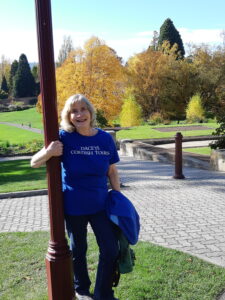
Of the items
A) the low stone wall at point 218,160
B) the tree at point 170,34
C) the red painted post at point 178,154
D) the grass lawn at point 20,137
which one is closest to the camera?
the red painted post at point 178,154

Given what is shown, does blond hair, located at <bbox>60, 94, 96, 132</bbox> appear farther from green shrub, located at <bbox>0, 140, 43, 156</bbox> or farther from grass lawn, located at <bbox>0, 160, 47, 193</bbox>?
green shrub, located at <bbox>0, 140, 43, 156</bbox>

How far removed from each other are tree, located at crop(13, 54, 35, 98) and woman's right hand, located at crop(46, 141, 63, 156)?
77078 mm

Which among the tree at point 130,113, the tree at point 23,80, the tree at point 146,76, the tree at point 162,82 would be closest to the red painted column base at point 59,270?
the tree at point 130,113

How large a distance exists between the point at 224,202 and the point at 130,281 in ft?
12.6

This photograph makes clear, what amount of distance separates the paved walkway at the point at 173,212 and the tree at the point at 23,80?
71.0m

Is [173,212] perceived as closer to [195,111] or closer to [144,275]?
[144,275]

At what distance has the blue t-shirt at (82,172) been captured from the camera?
9.52 ft

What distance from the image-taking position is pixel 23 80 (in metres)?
77.1

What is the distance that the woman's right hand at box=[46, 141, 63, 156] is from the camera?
2.73m

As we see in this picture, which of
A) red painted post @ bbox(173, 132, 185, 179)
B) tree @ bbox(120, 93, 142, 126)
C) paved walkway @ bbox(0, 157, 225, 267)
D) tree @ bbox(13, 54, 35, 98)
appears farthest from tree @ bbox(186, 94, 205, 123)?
tree @ bbox(13, 54, 35, 98)

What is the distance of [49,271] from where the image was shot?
2.83 metres

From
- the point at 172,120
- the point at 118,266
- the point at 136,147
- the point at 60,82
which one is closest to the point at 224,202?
the point at 118,266

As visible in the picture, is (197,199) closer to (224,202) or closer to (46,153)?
(224,202)

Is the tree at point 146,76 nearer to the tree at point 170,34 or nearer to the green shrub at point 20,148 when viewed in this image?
the tree at point 170,34
